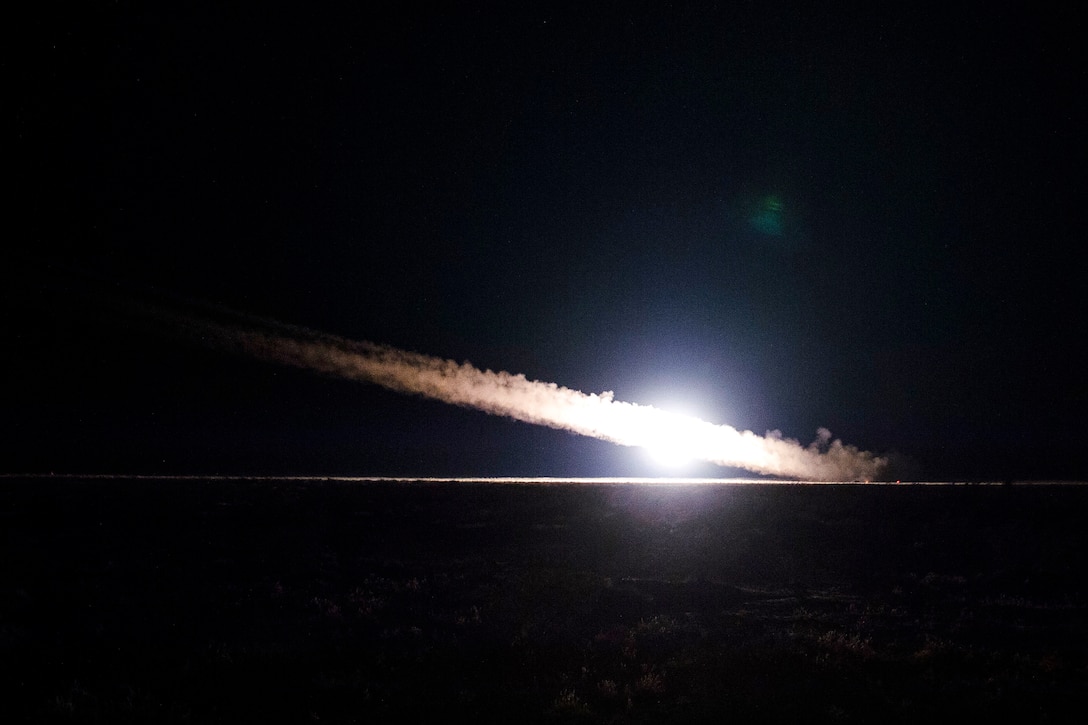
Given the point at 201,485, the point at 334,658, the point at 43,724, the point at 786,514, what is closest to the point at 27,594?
the point at 201,485

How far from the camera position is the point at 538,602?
17.1 metres

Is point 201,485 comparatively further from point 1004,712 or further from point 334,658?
point 1004,712

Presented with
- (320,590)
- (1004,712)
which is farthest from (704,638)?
(320,590)

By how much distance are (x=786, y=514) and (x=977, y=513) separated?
5.99 metres

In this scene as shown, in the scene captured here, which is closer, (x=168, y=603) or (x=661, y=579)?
(x=168, y=603)

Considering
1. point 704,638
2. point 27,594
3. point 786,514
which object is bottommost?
point 27,594

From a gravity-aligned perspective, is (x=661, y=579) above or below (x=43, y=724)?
above

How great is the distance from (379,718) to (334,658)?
3115mm

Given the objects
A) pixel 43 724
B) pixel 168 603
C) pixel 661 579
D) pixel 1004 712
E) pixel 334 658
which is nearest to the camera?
pixel 43 724

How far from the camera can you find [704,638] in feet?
49.7

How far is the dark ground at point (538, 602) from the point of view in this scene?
12.1 metres

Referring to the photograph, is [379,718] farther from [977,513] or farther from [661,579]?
[977,513]

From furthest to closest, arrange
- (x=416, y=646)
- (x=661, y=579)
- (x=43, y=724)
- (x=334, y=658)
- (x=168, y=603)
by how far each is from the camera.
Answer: (x=661, y=579) → (x=168, y=603) → (x=416, y=646) → (x=334, y=658) → (x=43, y=724)

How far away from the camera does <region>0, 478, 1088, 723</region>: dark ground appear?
39.6 feet
